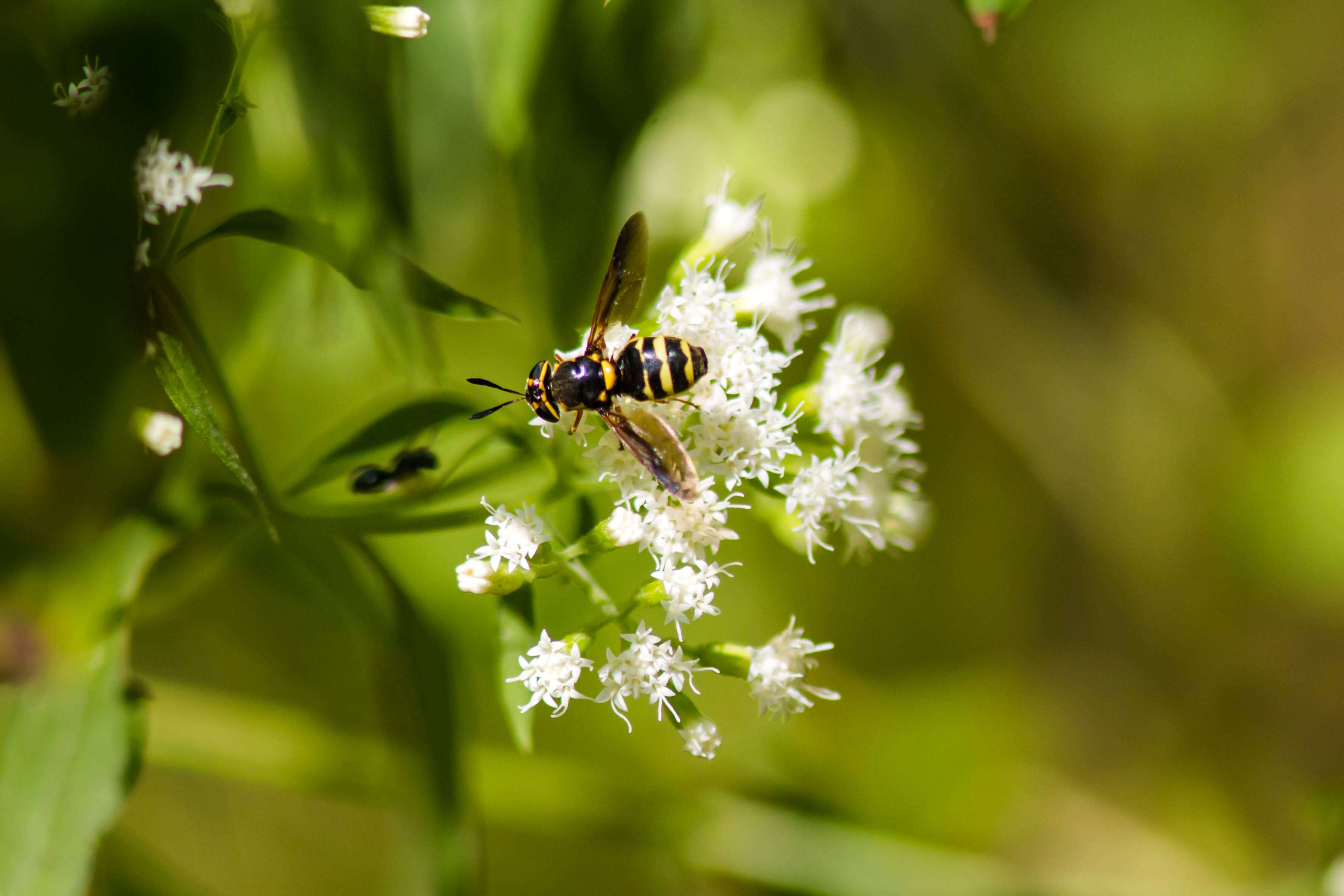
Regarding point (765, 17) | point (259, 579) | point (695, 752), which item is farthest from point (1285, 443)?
point (259, 579)

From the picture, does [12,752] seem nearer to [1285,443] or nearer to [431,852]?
[431,852]

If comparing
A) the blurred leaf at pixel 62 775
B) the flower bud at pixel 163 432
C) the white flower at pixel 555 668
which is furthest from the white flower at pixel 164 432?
the white flower at pixel 555 668

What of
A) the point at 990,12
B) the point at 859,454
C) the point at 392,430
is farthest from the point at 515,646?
the point at 990,12

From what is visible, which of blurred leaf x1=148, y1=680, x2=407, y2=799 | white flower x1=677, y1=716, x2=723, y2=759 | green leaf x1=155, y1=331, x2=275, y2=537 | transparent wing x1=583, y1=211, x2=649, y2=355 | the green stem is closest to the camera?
green leaf x1=155, y1=331, x2=275, y2=537

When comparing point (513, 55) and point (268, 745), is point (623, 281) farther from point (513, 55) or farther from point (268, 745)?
point (268, 745)

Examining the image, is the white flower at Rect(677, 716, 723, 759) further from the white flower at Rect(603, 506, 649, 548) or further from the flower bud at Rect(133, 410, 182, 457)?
the flower bud at Rect(133, 410, 182, 457)

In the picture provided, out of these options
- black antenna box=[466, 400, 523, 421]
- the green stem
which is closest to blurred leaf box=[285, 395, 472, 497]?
black antenna box=[466, 400, 523, 421]
